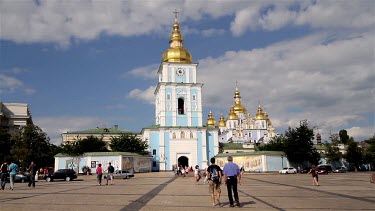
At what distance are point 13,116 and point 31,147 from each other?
31.0 metres

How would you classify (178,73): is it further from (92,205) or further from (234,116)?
(92,205)

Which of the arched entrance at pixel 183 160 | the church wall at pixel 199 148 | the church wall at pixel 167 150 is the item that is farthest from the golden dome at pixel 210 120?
the church wall at pixel 167 150

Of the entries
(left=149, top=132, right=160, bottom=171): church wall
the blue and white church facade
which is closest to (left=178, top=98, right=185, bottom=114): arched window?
the blue and white church facade

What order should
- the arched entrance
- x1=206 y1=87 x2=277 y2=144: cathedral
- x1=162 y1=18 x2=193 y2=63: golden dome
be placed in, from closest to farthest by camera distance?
the arched entrance < x1=162 y1=18 x2=193 y2=63: golden dome < x1=206 y1=87 x2=277 y2=144: cathedral

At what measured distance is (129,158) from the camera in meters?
52.0

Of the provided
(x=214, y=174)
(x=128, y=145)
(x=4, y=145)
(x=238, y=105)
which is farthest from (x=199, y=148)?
(x=214, y=174)

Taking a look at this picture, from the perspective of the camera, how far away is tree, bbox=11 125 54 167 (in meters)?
41.0

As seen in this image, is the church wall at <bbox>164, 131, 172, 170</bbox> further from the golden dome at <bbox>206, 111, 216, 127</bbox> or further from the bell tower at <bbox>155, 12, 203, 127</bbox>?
the golden dome at <bbox>206, 111, 216, 127</bbox>

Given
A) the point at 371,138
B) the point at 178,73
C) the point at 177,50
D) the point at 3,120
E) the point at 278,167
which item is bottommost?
the point at 278,167

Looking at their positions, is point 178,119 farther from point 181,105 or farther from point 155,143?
point 155,143

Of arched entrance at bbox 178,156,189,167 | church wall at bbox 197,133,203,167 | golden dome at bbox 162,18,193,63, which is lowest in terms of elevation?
arched entrance at bbox 178,156,189,167

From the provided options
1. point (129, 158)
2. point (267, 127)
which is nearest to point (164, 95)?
point (129, 158)

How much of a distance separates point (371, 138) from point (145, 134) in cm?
3722

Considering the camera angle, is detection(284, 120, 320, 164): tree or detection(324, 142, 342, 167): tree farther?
detection(324, 142, 342, 167): tree
